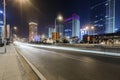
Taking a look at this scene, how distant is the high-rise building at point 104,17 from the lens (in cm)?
14550

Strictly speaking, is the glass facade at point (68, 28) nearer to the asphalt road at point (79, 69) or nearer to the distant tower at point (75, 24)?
the distant tower at point (75, 24)

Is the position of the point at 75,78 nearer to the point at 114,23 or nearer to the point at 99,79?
the point at 99,79

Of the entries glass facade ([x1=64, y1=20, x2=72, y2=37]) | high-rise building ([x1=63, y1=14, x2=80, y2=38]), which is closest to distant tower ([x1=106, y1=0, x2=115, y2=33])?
high-rise building ([x1=63, y1=14, x2=80, y2=38])

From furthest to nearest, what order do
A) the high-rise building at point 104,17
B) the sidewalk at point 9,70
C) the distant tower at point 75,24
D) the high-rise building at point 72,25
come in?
A: the high-rise building at point 72,25 → the distant tower at point 75,24 → the high-rise building at point 104,17 → the sidewalk at point 9,70

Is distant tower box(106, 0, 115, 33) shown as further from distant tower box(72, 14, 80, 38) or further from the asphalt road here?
the asphalt road

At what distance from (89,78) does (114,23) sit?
479 ft

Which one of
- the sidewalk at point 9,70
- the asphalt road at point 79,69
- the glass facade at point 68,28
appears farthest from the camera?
the glass facade at point 68,28

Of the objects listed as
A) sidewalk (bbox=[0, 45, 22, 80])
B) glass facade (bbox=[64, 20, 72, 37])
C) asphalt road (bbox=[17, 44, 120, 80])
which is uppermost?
glass facade (bbox=[64, 20, 72, 37])

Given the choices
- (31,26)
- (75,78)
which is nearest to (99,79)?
(75,78)

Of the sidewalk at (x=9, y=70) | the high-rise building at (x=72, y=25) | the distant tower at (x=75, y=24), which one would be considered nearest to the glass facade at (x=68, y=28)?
the high-rise building at (x=72, y=25)

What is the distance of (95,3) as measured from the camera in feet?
527

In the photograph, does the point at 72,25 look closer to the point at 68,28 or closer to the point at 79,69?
the point at 68,28

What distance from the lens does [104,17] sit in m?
148

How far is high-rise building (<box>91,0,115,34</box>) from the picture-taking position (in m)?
146
